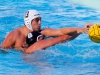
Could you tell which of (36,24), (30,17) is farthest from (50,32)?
(30,17)

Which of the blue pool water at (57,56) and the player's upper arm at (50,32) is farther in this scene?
the player's upper arm at (50,32)

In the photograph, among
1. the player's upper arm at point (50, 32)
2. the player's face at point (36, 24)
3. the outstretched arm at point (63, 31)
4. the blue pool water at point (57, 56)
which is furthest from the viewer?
the player's face at point (36, 24)

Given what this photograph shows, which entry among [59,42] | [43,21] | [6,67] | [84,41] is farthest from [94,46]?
[43,21]

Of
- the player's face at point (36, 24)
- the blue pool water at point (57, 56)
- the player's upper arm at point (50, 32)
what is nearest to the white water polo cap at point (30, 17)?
the player's face at point (36, 24)

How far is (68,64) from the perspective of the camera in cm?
620

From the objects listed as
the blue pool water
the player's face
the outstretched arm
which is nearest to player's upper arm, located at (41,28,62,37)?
the outstretched arm

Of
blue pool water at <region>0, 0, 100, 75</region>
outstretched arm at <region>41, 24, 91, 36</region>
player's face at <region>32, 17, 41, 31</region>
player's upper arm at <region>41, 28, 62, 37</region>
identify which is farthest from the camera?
player's face at <region>32, 17, 41, 31</region>

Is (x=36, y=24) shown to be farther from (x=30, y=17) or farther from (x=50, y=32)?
(x=50, y=32)

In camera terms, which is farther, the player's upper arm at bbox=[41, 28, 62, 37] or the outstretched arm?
the player's upper arm at bbox=[41, 28, 62, 37]

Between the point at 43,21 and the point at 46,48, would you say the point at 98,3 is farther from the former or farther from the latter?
the point at 46,48

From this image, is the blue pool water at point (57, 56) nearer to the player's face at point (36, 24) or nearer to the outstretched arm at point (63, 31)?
the outstretched arm at point (63, 31)

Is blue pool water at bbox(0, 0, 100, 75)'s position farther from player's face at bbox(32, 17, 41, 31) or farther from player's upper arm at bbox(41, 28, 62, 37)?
player's face at bbox(32, 17, 41, 31)

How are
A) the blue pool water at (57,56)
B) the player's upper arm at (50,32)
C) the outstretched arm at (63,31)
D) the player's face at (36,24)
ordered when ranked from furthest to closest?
the player's face at (36,24), the player's upper arm at (50,32), the blue pool water at (57,56), the outstretched arm at (63,31)

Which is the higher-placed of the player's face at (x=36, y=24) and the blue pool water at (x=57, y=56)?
the player's face at (x=36, y=24)
